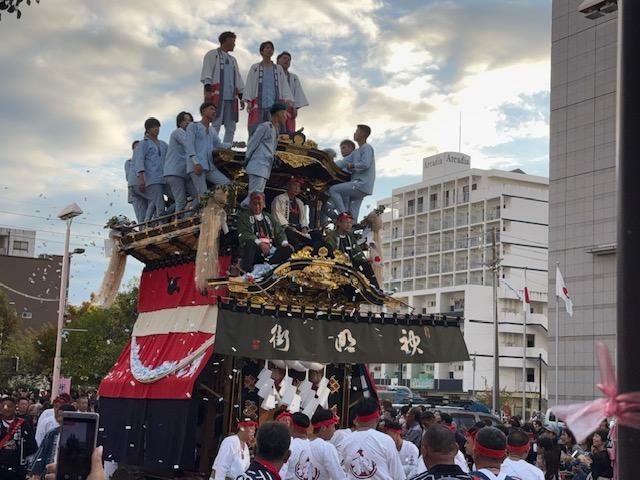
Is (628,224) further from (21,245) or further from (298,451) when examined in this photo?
(21,245)

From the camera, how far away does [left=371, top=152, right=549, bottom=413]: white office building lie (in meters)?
69.5

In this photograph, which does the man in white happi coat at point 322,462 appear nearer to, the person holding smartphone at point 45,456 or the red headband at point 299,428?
the red headband at point 299,428

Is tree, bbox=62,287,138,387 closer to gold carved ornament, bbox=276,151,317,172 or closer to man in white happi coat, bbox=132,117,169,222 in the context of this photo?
man in white happi coat, bbox=132,117,169,222

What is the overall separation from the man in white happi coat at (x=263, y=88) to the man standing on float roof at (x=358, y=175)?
1.53 meters

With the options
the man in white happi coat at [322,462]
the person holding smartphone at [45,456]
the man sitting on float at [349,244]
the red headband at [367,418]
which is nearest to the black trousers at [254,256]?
the man sitting on float at [349,244]

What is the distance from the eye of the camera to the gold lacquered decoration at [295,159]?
14672 mm

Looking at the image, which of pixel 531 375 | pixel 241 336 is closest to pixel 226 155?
pixel 241 336

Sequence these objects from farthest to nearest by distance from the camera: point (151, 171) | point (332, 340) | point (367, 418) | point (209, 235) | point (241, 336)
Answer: point (151, 171) → point (332, 340) → point (209, 235) → point (241, 336) → point (367, 418)

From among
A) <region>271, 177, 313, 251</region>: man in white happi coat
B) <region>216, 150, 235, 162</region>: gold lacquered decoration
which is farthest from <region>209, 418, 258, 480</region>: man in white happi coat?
<region>216, 150, 235, 162</region>: gold lacquered decoration

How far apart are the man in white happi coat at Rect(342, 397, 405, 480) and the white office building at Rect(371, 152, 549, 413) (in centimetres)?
5750

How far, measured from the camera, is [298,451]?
8.46 metres

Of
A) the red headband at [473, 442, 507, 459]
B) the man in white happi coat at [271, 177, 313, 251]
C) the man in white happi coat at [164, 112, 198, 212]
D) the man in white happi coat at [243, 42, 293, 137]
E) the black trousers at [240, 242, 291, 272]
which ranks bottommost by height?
the red headband at [473, 442, 507, 459]

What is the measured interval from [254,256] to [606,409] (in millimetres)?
11350

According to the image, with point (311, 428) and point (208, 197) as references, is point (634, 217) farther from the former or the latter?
point (208, 197)
